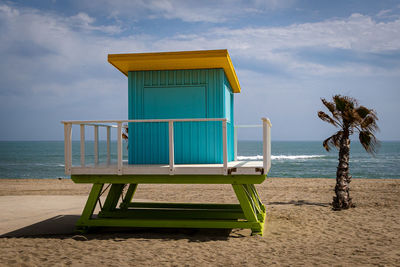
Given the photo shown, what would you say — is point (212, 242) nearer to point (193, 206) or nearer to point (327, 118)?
point (193, 206)

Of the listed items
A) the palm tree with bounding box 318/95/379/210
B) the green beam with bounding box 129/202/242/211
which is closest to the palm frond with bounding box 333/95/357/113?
the palm tree with bounding box 318/95/379/210

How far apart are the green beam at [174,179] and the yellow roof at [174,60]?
279 cm

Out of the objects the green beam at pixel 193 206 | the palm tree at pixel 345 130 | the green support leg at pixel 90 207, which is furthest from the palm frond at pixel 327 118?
the green support leg at pixel 90 207

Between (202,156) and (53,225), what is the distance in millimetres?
4221

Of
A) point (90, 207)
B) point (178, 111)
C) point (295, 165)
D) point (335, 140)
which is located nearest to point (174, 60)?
point (178, 111)

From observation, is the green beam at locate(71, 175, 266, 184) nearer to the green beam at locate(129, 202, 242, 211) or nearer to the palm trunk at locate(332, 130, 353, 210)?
the green beam at locate(129, 202, 242, 211)

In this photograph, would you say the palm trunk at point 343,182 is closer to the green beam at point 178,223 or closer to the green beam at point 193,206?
the green beam at point 193,206

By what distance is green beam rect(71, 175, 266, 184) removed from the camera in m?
8.64

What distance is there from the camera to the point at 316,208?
13.9 metres

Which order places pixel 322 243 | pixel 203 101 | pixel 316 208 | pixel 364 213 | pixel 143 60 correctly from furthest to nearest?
pixel 316 208 < pixel 364 213 < pixel 203 101 < pixel 143 60 < pixel 322 243

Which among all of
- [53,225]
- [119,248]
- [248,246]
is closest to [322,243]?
[248,246]

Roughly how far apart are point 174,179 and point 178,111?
2187 mm

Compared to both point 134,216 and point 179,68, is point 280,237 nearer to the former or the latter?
point 134,216

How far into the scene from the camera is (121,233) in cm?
939
